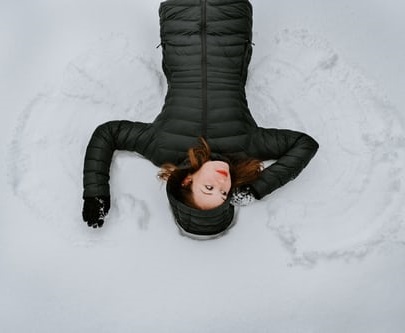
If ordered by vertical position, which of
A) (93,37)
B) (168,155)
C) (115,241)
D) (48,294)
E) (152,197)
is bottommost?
(48,294)

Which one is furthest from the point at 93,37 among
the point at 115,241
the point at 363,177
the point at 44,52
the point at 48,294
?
the point at 363,177

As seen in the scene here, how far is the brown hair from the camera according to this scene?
1519 mm

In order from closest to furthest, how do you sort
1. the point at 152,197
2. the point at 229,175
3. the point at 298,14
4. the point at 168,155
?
the point at 229,175 < the point at 168,155 < the point at 152,197 < the point at 298,14

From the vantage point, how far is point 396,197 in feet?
5.87

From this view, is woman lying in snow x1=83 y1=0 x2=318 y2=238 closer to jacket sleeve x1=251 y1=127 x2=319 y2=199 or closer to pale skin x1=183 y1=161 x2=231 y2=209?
jacket sleeve x1=251 y1=127 x2=319 y2=199

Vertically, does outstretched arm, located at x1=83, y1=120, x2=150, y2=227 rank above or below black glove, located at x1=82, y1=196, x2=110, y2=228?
above

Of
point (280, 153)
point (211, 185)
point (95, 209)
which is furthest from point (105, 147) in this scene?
point (280, 153)

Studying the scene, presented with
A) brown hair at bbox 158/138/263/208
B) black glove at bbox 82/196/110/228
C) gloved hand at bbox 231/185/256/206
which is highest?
brown hair at bbox 158/138/263/208

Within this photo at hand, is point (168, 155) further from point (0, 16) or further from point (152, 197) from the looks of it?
point (0, 16)

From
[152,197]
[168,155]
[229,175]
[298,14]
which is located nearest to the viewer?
[229,175]

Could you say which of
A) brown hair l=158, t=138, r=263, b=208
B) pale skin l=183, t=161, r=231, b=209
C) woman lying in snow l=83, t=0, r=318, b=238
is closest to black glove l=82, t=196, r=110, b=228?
woman lying in snow l=83, t=0, r=318, b=238

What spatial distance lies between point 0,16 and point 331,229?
1.25 m

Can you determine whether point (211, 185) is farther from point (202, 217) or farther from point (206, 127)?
point (206, 127)

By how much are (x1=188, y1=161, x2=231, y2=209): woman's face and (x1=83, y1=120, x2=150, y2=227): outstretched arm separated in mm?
290
